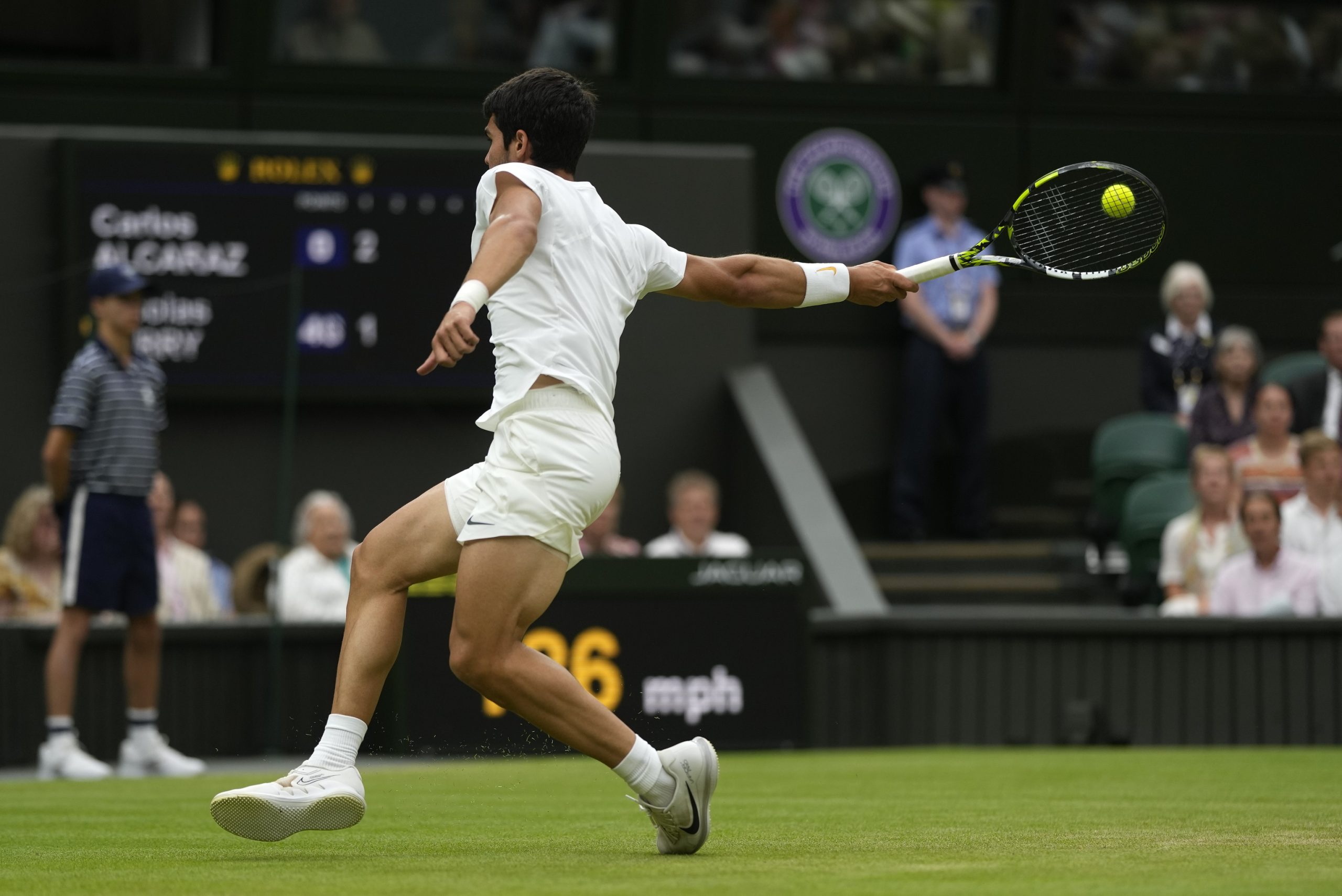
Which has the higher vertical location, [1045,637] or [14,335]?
[14,335]

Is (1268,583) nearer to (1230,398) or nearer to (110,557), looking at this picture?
(1230,398)

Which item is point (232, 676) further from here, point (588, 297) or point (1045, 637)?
point (588, 297)

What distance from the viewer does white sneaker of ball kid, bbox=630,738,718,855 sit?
16.3 feet

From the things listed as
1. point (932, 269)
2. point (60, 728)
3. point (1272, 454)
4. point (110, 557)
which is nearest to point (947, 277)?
point (1272, 454)

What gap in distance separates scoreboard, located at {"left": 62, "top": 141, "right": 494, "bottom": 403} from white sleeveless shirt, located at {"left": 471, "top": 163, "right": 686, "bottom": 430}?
23.0 feet

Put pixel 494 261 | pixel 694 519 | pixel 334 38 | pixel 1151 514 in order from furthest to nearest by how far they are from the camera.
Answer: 1. pixel 334 38
2. pixel 1151 514
3. pixel 694 519
4. pixel 494 261

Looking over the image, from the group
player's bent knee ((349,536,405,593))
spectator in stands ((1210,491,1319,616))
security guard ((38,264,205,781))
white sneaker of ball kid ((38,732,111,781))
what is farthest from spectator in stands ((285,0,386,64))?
player's bent knee ((349,536,405,593))

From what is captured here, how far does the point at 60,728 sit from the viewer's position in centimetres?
905

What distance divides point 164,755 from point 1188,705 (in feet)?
16.3

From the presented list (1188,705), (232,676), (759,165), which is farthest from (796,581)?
(759,165)

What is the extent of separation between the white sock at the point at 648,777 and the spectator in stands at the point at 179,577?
20.8 feet

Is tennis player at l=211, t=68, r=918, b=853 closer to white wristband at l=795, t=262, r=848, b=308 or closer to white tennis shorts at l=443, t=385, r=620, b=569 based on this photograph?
white tennis shorts at l=443, t=385, r=620, b=569

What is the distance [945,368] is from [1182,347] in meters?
1.64

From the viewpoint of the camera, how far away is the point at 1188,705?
10547mm
